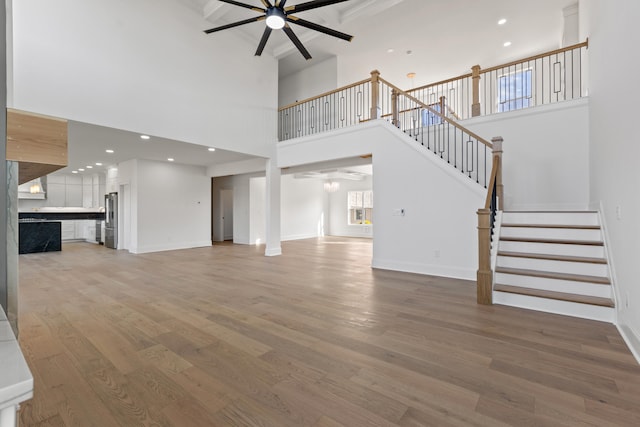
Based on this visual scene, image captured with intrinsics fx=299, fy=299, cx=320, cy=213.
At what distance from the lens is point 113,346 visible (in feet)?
8.45

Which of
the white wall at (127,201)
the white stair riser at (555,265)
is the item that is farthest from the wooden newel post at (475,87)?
the white wall at (127,201)

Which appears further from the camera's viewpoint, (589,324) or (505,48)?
(505,48)

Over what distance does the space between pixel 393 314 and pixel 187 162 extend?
Result: 25.6 feet

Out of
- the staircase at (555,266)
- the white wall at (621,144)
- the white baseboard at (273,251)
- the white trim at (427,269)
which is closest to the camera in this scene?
the white wall at (621,144)

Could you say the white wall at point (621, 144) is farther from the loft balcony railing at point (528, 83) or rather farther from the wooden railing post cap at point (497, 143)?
the loft balcony railing at point (528, 83)

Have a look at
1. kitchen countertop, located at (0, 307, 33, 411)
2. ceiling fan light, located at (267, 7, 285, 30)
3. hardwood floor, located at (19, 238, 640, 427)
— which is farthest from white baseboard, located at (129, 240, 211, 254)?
kitchen countertop, located at (0, 307, 33, 411)

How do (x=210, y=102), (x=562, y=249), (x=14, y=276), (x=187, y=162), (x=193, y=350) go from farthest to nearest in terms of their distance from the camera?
(x=187, y=162) → (x=210, y=102) → (x=562, y=249) → (x=193, y=350) → (x=14, y=276)

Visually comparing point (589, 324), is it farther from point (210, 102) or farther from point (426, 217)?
point (210, 102)

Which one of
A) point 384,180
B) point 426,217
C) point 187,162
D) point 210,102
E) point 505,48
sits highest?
point 505,48

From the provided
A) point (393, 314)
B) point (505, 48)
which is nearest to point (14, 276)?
point (393, 314)

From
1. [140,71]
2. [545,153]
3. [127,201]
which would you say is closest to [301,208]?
[127,201]

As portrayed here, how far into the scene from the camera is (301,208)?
40.6 ft

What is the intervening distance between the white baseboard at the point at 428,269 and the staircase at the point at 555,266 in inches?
36.7

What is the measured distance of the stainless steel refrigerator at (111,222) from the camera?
905 cm
